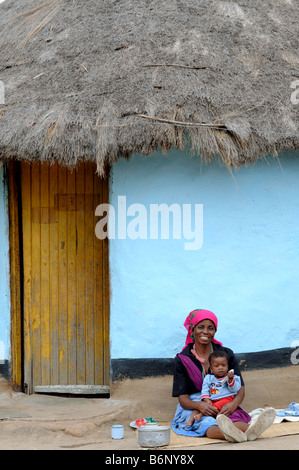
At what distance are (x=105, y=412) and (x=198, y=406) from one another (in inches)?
30.3

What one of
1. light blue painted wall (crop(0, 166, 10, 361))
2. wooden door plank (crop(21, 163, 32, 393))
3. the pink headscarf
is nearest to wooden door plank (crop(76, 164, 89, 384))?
wooden door plank (crop(21, 163, 32, 393))

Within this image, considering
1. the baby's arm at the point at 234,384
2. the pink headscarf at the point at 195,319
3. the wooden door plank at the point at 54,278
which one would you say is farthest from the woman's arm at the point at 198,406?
the wooden door plank at the point at 54,278

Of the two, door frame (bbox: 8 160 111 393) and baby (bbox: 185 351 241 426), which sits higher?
door frame (bbox: 8 160 111 393)

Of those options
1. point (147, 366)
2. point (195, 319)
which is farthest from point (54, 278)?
point (195, 319)

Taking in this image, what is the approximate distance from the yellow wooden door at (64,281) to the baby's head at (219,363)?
4.10 ft

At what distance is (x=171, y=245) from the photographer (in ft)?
18.9

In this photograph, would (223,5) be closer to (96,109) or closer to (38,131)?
(96,109)

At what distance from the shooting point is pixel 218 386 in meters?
5.20

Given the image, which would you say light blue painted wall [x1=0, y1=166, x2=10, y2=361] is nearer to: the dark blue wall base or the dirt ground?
the dirt ground

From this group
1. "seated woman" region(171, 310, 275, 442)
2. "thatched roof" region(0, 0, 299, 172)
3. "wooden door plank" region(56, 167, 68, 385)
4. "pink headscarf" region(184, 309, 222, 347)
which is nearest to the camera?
"seated woman" region(171, 310, 275, 442)

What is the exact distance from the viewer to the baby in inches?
203

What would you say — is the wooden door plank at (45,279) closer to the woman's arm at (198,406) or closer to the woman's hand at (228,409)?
the woman's arm at (198,406)

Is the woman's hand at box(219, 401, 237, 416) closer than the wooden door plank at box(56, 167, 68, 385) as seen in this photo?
Yes
